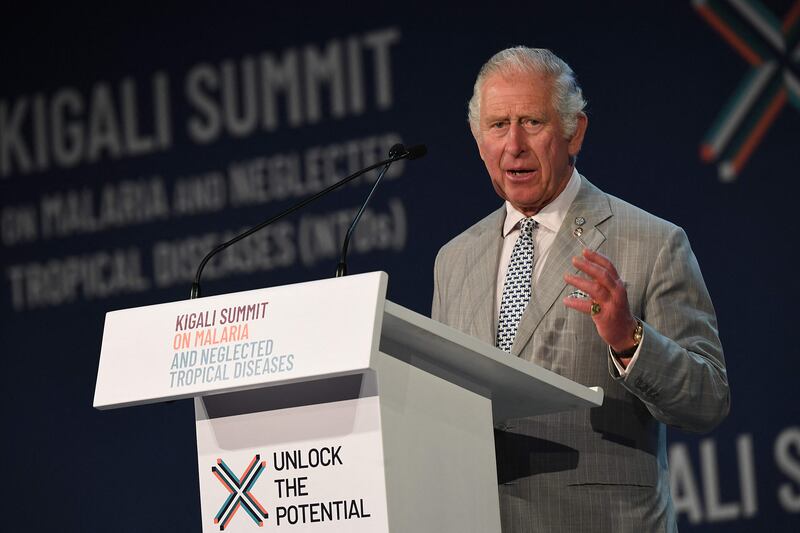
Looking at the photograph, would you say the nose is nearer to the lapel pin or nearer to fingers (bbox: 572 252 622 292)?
the lapel pin

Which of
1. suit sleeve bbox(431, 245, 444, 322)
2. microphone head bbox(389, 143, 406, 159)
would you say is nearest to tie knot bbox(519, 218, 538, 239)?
suit sleeve bbox(431, 245, 444, 322)

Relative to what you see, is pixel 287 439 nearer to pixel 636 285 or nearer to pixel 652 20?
pixel 636 285

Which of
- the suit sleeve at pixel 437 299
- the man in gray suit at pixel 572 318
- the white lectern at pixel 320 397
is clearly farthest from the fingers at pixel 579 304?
the suit sleeve at pixel 437 299

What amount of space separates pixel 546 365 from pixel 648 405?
0.25 meters

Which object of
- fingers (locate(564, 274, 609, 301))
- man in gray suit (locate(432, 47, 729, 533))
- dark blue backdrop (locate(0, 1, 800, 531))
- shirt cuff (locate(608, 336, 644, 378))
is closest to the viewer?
fingers (locate(564, 274, 609, 301))

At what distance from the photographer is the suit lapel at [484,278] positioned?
244 centimetres

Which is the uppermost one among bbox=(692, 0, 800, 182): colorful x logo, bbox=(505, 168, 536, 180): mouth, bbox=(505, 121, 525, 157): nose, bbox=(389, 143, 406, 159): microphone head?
bbox=(692, 0, 800, 182): colorful x logo

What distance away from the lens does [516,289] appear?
96.7 inches

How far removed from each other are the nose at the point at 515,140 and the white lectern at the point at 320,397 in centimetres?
70

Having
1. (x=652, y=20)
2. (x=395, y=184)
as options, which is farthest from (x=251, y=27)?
(x=652, y=20)

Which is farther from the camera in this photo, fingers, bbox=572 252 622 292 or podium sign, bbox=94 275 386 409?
fingers, bbox=572 252 622 292

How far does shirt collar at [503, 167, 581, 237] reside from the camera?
99.4 inches

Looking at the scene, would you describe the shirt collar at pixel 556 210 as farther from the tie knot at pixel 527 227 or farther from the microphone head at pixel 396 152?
the microphone head at pixel 396 152

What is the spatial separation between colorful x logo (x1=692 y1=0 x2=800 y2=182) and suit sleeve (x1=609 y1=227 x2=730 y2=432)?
1.67 meters
